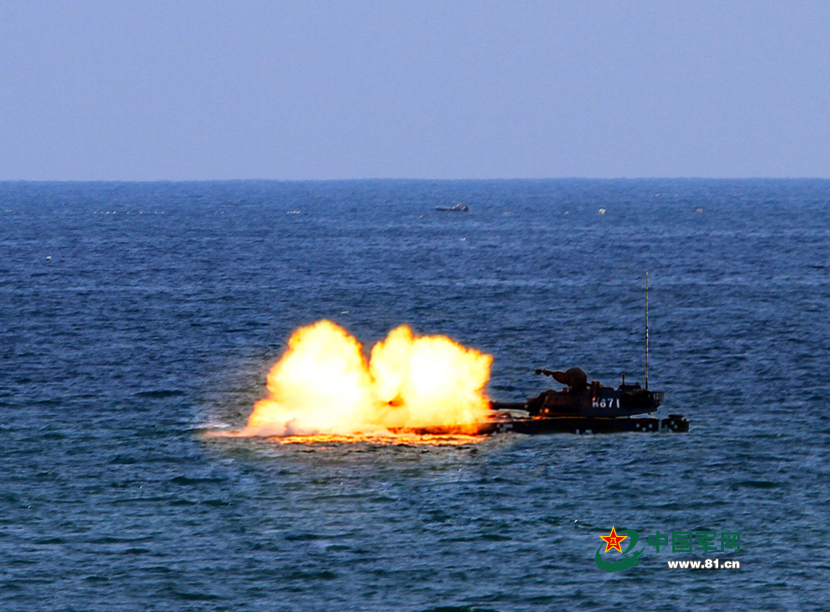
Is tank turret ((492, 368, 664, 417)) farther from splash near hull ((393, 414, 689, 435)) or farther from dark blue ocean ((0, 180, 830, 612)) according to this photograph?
dark blue ocean ((0, 180, 830, 612))

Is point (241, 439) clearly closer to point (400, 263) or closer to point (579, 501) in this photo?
point (579, 501)

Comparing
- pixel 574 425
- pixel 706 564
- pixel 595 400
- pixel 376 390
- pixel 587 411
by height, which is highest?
pixel 595 400

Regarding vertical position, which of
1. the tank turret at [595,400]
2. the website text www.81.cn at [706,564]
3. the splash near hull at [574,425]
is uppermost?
the tank turret at [595,400]

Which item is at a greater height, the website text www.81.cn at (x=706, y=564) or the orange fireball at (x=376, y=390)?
the orange fireball at (x=376, y=390)

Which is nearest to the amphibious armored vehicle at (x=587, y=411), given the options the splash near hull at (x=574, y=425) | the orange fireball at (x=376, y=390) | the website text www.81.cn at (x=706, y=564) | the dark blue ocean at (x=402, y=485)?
the splash near hull at (x=574, y=425)

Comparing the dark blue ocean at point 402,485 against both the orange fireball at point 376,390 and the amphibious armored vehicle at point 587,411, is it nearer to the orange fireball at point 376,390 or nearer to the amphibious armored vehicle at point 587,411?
the amphibious armored vehicle at point 587,411

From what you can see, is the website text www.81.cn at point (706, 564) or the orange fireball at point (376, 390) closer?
the website text www.81.cn at point (706, 564)

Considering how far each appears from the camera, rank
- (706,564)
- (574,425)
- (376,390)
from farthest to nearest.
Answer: (376,390) → (574,425) → (706,564)

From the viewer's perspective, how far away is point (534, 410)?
72.9 meters

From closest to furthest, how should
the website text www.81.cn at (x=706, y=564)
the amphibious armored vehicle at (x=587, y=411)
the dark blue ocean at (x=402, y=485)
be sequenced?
1. the dark blue ocean at (x=402, y=485)
2. the website text www.81.cn at (x=706, y=564)
3. the amphibious armored vehicle at (x=587, y=411)

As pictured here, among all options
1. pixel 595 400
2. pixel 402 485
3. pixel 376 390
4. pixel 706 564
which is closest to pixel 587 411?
pixel 595 400

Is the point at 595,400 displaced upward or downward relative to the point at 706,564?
upward

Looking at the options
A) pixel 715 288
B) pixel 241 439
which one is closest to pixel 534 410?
pixel 241 439

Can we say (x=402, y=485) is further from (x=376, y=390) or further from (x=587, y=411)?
(x=587, y=411)
